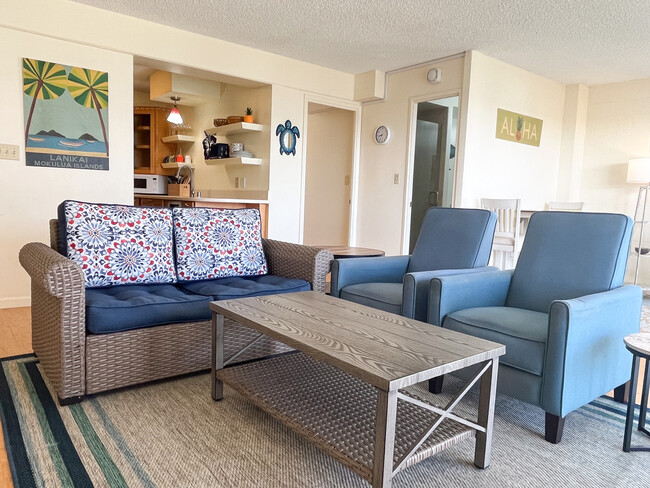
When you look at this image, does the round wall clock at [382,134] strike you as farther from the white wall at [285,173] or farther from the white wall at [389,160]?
the white wall at [285,173]

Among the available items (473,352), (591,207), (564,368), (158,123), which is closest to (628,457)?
(564,368)

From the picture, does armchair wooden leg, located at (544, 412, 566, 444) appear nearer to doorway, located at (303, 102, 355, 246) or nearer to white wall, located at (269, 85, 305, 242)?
white wall, located at (269, 85, 305, 242)

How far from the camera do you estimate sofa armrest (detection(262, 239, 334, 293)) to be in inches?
106

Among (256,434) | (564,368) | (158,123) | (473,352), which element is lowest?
(256,434)

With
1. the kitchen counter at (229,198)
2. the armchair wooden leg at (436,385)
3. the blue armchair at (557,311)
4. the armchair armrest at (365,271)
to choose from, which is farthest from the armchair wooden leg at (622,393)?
the kitchen counter at (229,198)

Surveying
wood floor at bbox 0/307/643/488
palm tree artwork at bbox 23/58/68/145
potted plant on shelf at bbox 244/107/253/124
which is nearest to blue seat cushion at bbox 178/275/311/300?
wood floor at bbox 0/307/643/488

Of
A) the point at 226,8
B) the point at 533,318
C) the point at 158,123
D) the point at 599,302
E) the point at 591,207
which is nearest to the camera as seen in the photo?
the point at 599,302

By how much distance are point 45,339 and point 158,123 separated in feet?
16.9

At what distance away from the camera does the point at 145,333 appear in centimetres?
207

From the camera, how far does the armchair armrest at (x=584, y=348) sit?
1701mm

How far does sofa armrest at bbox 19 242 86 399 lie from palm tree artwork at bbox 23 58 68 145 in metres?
2.14

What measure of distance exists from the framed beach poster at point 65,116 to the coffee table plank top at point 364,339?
2.57 meters

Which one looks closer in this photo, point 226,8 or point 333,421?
point 333,421

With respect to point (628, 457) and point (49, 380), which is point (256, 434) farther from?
point (628, 457)
